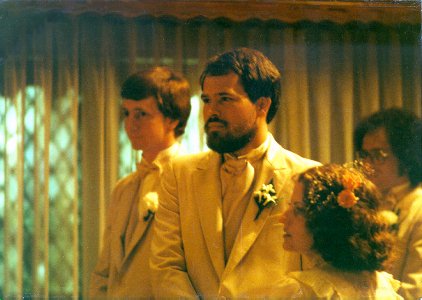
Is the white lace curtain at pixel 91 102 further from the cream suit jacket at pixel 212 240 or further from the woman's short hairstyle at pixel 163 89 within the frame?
the cream suit jacket at pixel 212 240

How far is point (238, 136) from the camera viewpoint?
2924 mm

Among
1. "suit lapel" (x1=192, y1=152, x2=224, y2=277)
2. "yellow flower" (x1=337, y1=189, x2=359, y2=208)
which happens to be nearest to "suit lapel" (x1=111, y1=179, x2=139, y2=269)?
"suit lapel" (x1=192, y1=152, x2=224, y2=277)

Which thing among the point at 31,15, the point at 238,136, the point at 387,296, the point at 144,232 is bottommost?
the point at 387,296

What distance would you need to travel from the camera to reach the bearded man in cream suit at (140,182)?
2939mm

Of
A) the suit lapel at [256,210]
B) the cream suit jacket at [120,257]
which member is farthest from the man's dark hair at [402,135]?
the cream suit jacket at [120,257]

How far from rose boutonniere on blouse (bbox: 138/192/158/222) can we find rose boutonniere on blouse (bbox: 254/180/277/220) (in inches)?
17.3

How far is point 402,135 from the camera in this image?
120 inches

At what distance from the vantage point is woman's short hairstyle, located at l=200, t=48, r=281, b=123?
9.61 feet

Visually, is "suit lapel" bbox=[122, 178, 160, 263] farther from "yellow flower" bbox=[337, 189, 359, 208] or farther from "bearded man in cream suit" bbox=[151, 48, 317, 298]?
"yellow flower" bbox=[337, 189, 359, 208]

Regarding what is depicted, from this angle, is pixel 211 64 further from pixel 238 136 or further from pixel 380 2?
pixel 380 2

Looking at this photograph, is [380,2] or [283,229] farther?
[380,2]

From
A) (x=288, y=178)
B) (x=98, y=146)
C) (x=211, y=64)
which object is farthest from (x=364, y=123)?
(x=98, y=146)

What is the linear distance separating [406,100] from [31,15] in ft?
→ 5.60

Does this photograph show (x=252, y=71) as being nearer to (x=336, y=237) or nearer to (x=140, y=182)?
(x=140, y=182)
